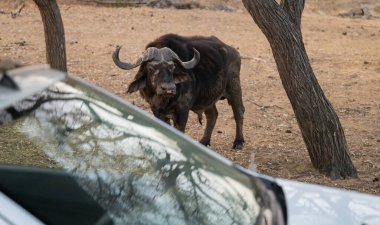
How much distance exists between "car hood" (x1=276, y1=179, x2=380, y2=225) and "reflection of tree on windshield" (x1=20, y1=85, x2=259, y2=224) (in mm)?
185

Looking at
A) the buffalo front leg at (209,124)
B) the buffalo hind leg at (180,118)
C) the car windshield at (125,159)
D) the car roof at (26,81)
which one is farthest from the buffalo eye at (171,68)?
the car roof at (26,81)

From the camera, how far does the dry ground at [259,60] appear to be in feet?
26.7

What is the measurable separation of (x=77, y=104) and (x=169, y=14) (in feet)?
58.8

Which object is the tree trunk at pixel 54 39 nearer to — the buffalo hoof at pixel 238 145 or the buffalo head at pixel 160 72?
the buffalo head at pixel 160 72

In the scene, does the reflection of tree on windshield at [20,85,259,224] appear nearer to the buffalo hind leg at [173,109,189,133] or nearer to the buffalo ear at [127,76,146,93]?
the buffalo ear at [127,76,146,93]

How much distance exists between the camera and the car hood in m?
2.80

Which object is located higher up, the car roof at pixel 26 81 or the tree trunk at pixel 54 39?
the car roof at pixel 26 81

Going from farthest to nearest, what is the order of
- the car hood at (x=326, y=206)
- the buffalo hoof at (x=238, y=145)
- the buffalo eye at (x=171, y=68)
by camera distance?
the buffalo hoof at (x=238, y=145) → the buffalo eye at (x=171, y=68) → the car hood at (x=326, y=206)

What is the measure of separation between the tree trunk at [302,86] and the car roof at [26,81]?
398cm

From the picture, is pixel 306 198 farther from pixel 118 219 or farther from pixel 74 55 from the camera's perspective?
A: pixel 74 55

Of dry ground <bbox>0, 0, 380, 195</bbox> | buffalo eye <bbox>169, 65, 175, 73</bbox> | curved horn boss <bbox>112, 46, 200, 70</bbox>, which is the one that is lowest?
dry ground <bbox>0, 0, 380, 195</bbox>

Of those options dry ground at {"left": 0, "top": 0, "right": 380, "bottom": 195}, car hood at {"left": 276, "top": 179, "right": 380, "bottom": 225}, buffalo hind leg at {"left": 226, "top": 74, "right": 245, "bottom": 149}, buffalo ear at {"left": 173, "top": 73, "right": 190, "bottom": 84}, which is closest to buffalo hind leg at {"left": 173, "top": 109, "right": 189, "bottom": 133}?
buffalo ear at {"left": 173, "top": 73, "right": 190, "bottom": 84}

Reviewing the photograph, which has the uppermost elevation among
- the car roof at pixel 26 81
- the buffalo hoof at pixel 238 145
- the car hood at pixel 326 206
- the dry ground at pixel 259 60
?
the car roof at pixel 26 81

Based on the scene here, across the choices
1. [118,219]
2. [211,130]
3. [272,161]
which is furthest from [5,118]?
[211,130]
